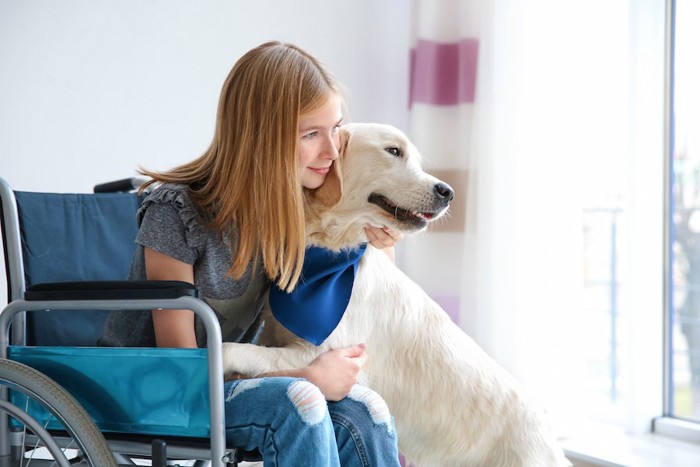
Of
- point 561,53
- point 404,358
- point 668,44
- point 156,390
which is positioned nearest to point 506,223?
point 561,53

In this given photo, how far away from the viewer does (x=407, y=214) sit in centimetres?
144

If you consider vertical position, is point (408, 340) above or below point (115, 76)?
below

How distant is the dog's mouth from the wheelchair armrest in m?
0.49

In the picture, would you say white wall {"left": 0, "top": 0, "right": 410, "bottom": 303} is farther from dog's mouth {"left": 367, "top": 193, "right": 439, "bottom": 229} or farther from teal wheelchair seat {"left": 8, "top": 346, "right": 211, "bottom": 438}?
dog's mouth {"left": 367, "top": 193, "right": 439, "bottom": 229}

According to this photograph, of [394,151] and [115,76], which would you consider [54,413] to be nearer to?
[394,151]

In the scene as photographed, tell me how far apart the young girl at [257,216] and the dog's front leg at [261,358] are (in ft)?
0.10

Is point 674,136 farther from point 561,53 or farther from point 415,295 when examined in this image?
point 415,295

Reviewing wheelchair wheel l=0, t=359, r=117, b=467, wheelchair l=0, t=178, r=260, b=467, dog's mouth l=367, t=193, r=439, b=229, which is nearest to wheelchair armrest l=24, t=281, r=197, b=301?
wheelchair l=0, t=178, r=260, b=467

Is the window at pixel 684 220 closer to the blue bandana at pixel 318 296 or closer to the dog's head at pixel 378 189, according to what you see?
the dog's head at pixel 378 189

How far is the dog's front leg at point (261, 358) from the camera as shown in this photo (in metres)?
1.30

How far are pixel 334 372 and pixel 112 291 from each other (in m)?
0.42

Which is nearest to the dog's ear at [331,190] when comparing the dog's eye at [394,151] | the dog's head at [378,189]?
the dog's head at [378,189]

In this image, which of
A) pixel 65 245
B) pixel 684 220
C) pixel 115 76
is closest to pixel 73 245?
pixel 65 245

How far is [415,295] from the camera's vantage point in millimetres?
1541
